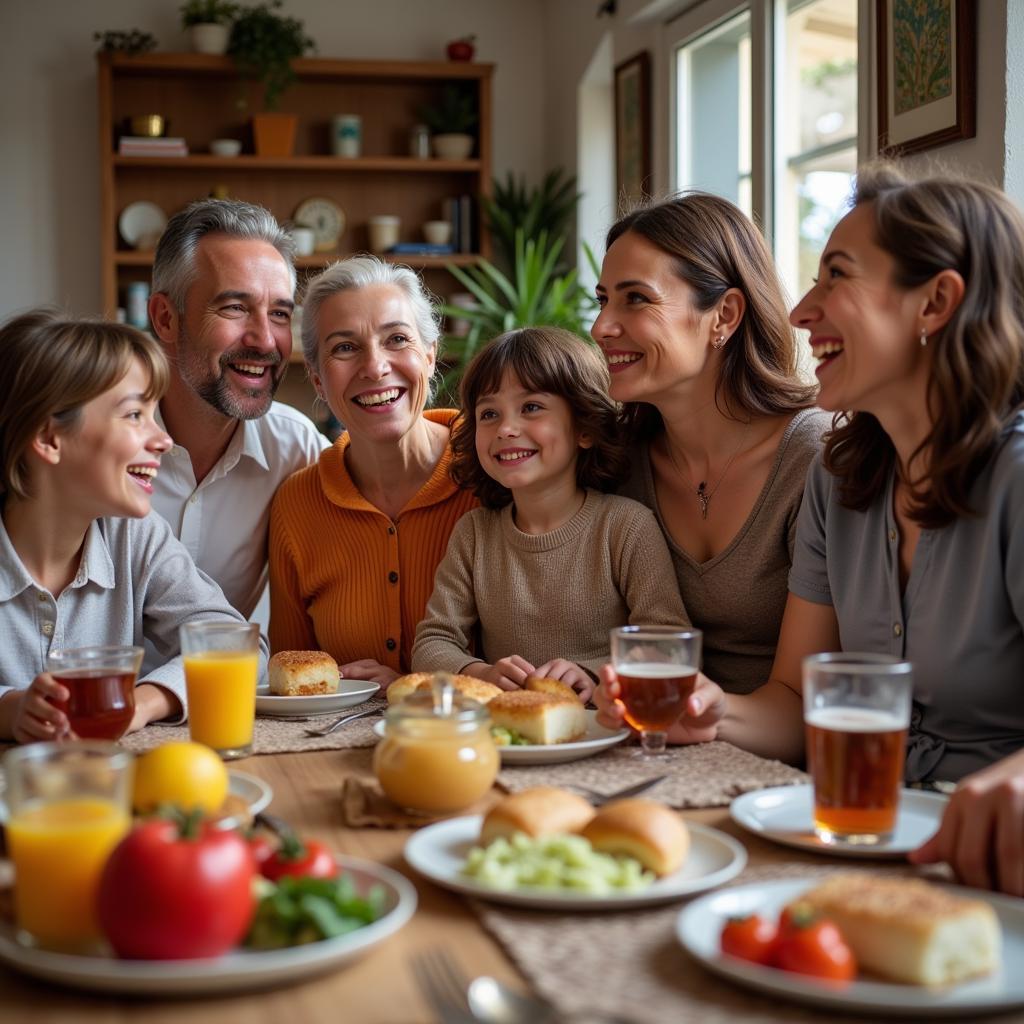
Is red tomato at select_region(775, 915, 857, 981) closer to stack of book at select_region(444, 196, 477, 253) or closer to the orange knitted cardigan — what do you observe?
the orange knitted cardigan

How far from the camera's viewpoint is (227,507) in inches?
113

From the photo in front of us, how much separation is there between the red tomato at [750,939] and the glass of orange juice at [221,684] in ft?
2.79

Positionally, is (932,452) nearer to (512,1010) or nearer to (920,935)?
(920,935)

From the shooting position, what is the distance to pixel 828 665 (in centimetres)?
126

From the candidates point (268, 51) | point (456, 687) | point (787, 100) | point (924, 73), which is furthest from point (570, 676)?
point (268, 51)

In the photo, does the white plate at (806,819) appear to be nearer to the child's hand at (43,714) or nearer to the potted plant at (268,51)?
the child's hand at (43,714)

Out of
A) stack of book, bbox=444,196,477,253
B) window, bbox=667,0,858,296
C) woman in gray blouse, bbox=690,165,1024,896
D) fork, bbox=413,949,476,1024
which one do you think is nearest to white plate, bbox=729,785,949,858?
woman in gray blouse, bbox=690,165,1024,896

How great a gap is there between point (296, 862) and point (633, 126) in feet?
16.5

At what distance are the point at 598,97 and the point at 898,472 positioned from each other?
15.4 feet

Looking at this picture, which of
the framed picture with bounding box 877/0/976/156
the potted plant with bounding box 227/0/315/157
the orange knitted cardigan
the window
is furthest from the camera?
the potted plant with bounding box 227/0/315/157

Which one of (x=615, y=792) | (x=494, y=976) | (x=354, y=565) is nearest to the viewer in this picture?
(x=494, y=976)

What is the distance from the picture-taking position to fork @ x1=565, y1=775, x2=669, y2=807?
1.40 meters

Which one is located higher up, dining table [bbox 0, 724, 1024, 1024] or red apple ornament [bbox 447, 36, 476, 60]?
red apple ornament [bbox 447, 36, 476, 60]

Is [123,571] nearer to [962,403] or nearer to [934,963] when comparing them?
[962,403]
